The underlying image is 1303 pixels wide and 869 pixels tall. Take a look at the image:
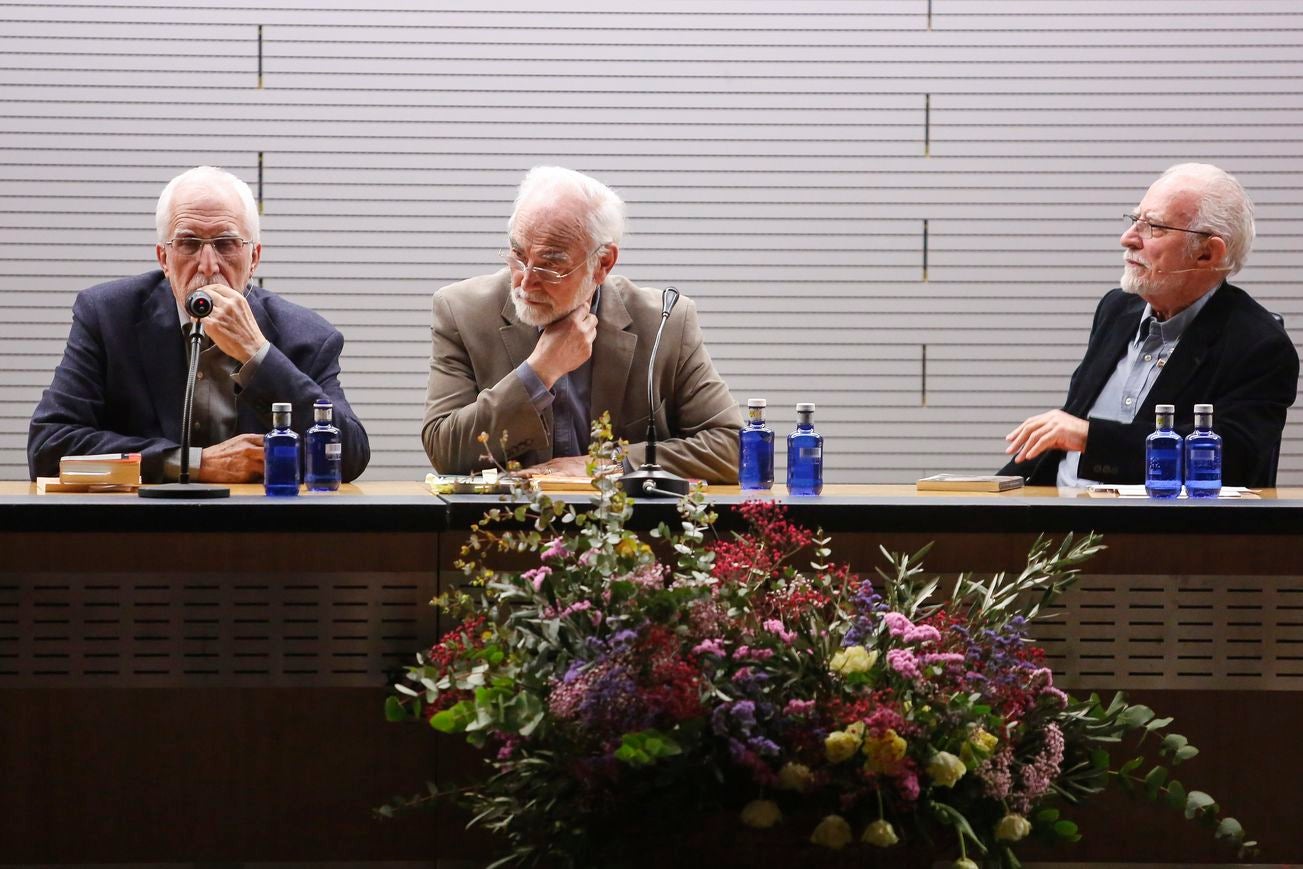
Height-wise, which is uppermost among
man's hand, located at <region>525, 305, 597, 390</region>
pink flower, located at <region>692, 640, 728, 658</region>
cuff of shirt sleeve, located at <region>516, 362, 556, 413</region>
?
man's hand, located at <region>525, 305, 597, 390</region>

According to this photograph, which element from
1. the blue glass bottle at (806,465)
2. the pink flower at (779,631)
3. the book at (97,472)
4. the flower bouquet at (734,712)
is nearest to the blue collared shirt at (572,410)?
the blue glass bottle at (806,465)

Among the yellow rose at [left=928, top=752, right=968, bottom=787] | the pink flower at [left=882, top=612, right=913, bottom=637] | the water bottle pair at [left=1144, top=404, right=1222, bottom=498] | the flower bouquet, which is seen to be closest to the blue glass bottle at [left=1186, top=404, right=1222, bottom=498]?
the water bottle pair at [left=1144, top=404, right=1222, bottom=498]

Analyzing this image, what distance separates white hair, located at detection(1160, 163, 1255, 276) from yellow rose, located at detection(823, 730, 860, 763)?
8.96 ft

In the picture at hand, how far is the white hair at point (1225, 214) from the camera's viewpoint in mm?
3787

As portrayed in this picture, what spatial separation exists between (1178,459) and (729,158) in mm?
2473

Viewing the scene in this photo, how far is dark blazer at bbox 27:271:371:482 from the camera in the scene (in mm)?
3441

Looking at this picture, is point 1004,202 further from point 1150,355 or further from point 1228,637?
point 1228,637

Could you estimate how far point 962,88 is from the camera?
502 cm

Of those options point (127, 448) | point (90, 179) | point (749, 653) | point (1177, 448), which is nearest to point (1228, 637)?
point (1177, 448)

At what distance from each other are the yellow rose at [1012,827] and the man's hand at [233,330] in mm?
2382

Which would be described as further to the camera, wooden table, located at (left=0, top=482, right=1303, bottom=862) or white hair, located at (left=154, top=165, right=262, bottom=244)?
white hair, located at (left=154, top=165, right=262, bottom=244)

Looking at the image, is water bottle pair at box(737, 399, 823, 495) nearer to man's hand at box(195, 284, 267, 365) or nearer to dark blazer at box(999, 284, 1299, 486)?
dark blazer at box(999, 284, 1299, 486)

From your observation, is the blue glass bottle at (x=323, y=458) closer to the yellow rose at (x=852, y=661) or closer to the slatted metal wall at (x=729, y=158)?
the yellow rose at (x=852, y=661)

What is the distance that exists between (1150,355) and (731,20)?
2.00 metres
